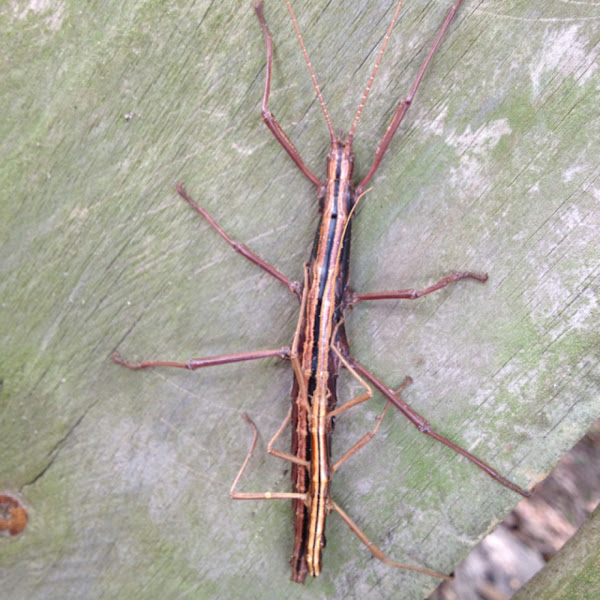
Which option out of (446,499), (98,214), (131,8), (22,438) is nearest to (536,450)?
(446,499)

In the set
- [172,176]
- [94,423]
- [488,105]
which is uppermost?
[488,105]

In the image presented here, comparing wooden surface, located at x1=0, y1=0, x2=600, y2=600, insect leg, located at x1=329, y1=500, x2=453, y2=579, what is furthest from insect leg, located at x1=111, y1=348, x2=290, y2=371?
insect leg, located at x1=329, y1=500, x2=453, y2=579

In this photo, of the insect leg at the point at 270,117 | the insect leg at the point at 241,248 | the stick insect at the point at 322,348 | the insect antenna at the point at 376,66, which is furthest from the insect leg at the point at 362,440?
the insect antenna at the point at 376,66

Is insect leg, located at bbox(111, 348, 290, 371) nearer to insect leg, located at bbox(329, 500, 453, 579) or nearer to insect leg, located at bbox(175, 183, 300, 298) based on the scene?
insect leg, located at bbox(175, 183, 300, 298)

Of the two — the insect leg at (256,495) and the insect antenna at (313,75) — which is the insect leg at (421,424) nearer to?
→ the insect leg at (256,495)

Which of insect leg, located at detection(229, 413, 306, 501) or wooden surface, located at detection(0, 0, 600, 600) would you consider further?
insect leg, located at detection(229, 413, 306, 501)

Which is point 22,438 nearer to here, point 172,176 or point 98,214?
point 98,214

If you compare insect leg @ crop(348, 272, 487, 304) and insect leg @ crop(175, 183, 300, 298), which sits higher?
insect leg @ crop(348, 272, 487, 304)
